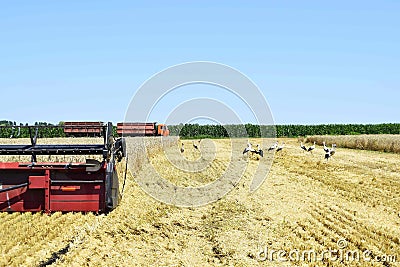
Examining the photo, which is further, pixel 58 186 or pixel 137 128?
pixel 137 128

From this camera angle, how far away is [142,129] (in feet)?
132

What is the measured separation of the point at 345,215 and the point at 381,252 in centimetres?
294

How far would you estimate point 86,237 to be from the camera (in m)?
7.34

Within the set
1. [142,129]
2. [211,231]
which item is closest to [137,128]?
[142,129]

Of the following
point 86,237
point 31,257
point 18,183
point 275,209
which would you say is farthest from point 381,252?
point 18,183

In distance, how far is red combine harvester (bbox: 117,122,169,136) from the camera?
122 feet

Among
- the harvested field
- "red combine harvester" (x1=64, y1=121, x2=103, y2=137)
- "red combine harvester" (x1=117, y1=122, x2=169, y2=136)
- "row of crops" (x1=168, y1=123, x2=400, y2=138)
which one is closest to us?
"red combine harvester" (x1=64, y1=121, x2=103, y2=137)

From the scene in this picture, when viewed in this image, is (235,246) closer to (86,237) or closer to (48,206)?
(86,237)

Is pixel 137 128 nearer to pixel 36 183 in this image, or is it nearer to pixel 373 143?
pixel 373 143

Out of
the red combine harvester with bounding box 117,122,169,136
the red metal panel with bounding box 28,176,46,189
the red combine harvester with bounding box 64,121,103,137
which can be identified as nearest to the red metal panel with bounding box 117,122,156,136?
the red combine harvester with bounding box 117,122,169,136

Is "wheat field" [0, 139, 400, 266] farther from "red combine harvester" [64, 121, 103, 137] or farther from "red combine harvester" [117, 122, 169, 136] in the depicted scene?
"red combine harvester" [117, 122, 169, 136]

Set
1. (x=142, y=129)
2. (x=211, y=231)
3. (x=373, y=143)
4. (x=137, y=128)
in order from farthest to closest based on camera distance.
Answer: (x=142, y=129) → (x=373, y=143) → (x=137, y=128) → (x=211, y=231)

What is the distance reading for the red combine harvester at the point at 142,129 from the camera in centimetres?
3731

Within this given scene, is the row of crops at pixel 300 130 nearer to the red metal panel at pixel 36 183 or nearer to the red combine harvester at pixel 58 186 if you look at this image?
the red combine harvester at pixel 58 186
